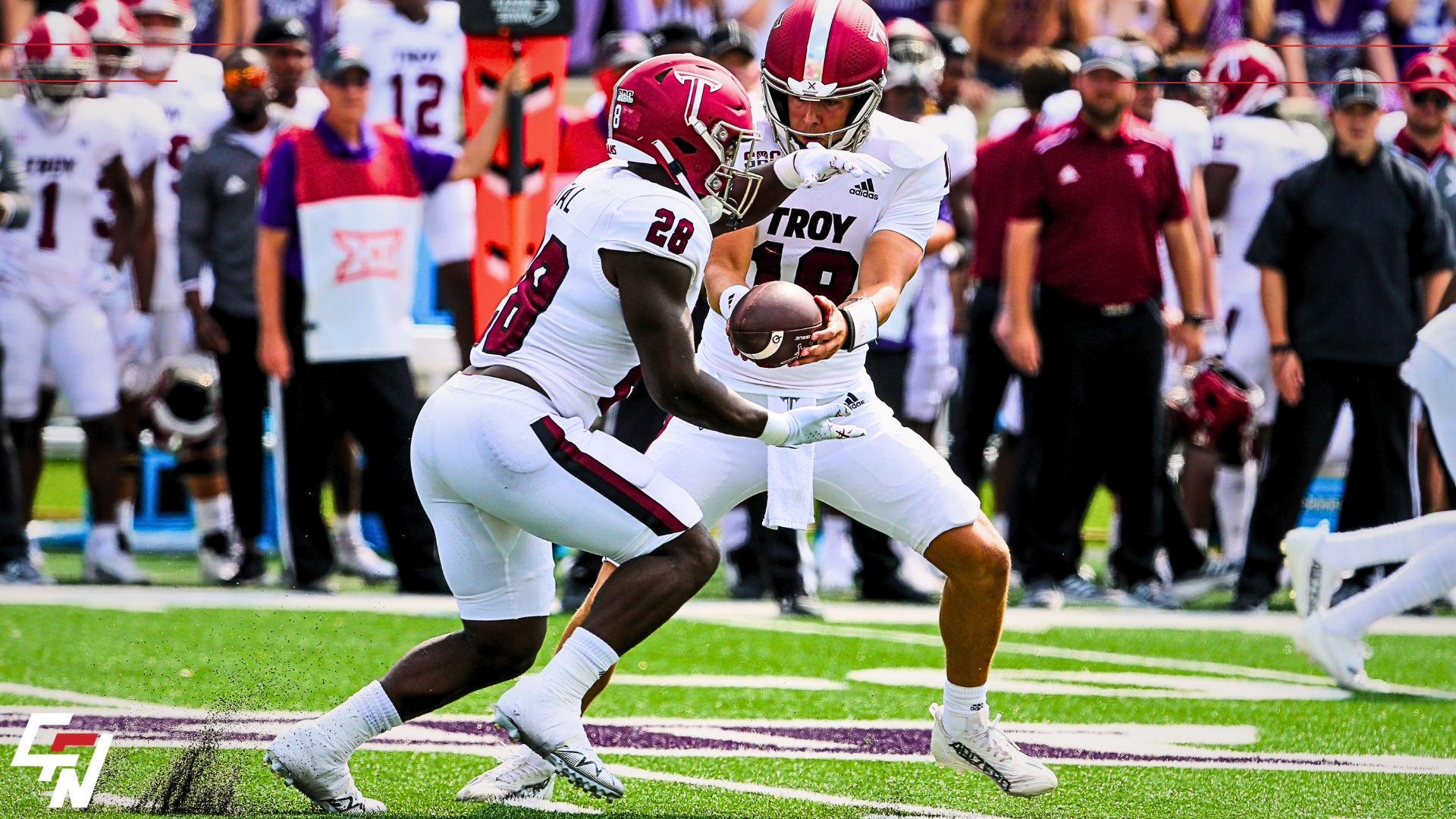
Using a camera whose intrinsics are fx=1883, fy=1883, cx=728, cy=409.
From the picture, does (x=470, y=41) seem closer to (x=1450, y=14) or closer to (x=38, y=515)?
(x=38, y=515)

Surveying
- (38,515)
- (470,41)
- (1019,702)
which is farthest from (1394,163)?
(38,515)

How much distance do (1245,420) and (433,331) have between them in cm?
459

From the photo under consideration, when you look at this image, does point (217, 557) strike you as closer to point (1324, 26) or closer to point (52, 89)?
point (52, 89)

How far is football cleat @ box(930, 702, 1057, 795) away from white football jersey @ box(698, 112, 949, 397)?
85cm

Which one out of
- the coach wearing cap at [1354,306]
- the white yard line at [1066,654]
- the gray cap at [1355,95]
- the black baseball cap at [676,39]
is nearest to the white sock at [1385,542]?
the white yard line at [1066,654]

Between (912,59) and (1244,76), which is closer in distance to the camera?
A: (912,59)

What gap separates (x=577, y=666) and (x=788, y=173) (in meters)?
1.18

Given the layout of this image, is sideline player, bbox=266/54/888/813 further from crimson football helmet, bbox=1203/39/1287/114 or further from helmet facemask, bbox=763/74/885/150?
crimson football helmet, bbox=1203/39/1287/114

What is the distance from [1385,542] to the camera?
607 cm

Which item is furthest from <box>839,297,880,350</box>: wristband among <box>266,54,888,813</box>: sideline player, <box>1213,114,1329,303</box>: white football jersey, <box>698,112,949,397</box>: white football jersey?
<box>1213,114,1329,303</box>: white football jersey

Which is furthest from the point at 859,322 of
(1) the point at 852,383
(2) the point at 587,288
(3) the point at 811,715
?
(3) the point at 811,715

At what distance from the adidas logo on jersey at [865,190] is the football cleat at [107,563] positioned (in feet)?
15.8

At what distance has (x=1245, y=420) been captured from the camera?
8430mm

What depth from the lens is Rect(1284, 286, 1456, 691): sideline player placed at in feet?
18.9
